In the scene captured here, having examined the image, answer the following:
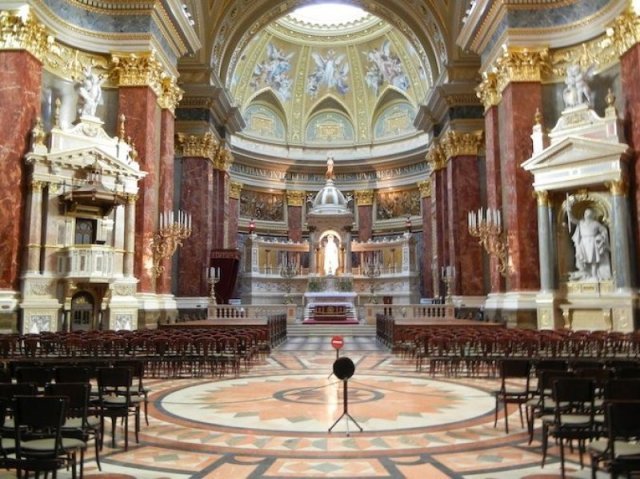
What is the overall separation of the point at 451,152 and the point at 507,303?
9.76 meters

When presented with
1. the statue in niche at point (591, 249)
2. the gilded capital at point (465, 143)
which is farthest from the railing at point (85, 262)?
the gilded capital at point (465, 143)

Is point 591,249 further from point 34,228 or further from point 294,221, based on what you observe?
point 294,221

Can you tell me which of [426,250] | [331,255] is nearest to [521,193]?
[331,255]

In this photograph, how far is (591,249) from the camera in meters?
15.9

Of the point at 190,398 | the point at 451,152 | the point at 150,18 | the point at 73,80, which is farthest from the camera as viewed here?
the point at 451,152

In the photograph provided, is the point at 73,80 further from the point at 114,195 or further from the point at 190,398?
the point at 190,398

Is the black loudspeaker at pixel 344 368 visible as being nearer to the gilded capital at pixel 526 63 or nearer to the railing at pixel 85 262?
the railing at pixel 85 262

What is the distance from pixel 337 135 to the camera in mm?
42344

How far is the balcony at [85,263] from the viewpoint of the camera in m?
15.2

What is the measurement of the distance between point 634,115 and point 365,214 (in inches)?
1003

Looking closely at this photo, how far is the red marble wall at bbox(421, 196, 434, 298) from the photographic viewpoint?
112ft

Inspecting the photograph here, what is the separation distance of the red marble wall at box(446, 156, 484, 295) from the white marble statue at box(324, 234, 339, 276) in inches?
352

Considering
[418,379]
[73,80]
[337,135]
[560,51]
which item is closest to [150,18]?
[73,80]

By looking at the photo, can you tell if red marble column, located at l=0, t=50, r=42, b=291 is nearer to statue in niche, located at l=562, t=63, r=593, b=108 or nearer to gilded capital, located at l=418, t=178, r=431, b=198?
statue in niche, located at l=562, t=63, r=593, b=108
